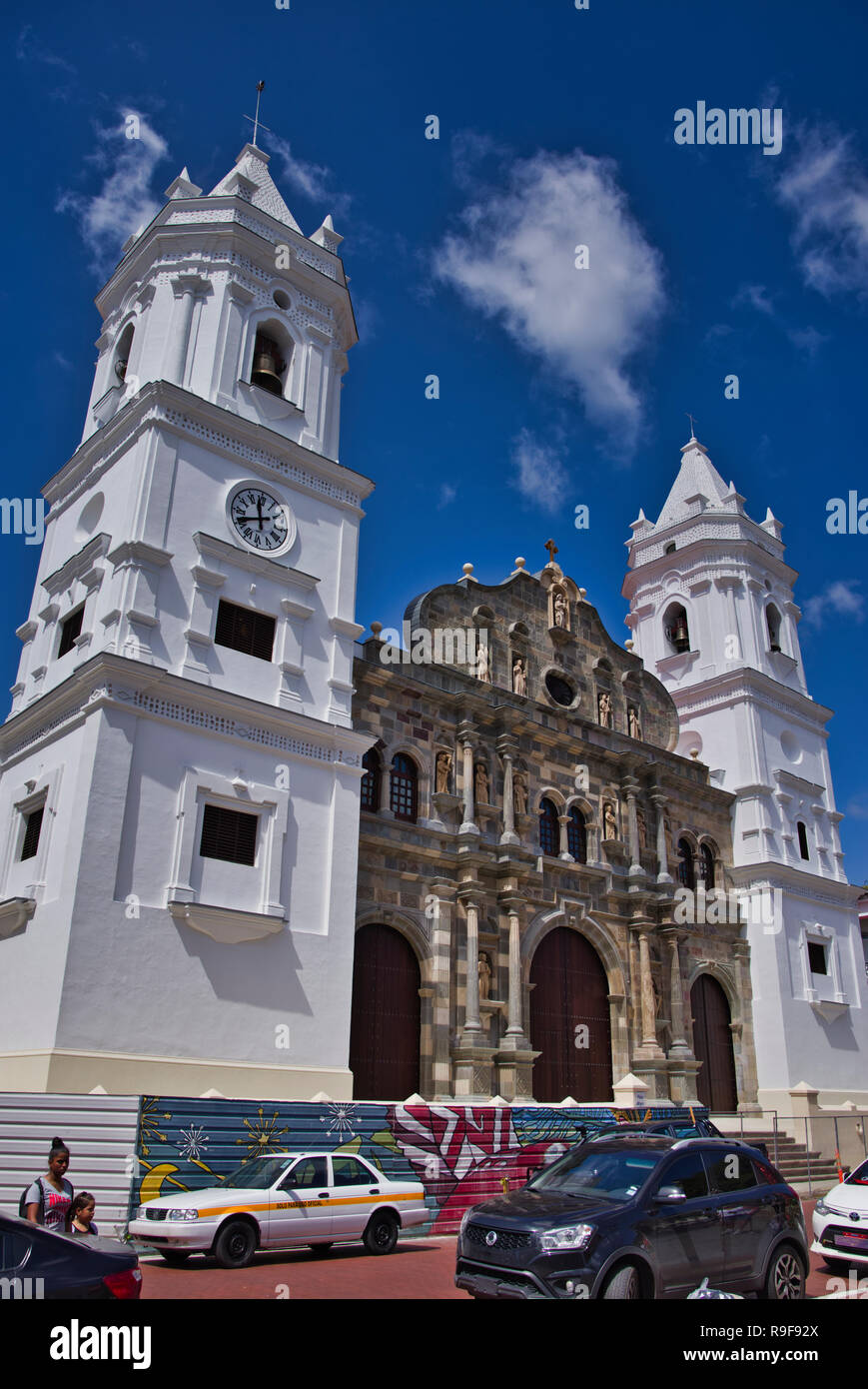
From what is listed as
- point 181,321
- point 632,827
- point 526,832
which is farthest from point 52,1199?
point 632,827

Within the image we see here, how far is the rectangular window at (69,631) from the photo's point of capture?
20.2 meters

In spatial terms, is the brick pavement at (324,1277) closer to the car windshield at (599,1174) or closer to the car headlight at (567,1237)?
the car windshield at (599,1174)

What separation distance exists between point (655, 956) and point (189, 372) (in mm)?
18716

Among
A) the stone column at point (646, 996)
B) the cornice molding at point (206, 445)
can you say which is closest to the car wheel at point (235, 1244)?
the cornice molding at point (206, 445)

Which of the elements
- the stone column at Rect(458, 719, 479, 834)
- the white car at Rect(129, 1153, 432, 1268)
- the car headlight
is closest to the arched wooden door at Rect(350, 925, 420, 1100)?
the stone column at Rect(458, 719, 479, 834)

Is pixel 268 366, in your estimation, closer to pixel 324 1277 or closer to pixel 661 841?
pixel 661 841

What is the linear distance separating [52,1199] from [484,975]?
1444cm

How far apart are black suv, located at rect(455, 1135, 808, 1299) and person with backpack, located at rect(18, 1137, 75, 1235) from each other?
3.67 meters

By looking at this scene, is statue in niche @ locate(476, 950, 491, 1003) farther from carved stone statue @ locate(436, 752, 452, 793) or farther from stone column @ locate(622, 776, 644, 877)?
stone column @ locate(622, 776, 644, 877)

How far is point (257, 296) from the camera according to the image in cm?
2248

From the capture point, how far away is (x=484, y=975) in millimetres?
22609

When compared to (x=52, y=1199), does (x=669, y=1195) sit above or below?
above

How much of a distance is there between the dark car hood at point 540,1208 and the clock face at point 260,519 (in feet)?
46.1

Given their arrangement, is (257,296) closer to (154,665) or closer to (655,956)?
(154,665)
